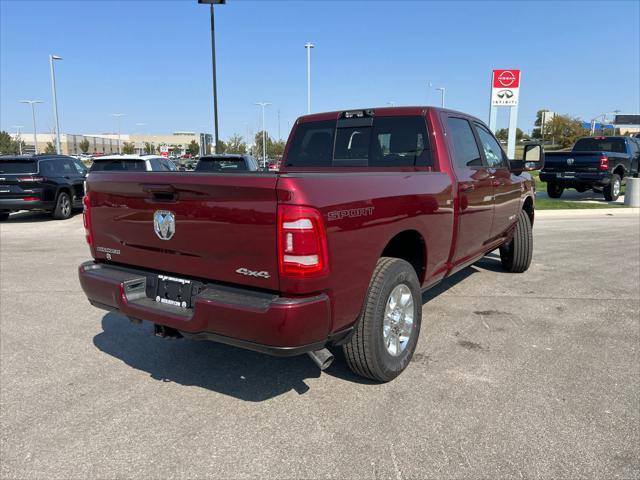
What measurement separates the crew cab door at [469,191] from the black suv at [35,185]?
36.7ft

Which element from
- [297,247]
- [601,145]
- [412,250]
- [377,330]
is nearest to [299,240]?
[297,247]

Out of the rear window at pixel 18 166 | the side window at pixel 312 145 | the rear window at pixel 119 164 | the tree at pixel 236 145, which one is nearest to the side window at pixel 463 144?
the side window at pixel 312 145

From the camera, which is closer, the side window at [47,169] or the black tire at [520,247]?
the black tire at [520,247]

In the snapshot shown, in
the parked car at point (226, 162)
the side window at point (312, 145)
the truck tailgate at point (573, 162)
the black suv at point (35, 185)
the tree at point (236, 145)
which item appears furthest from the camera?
the tree at point (236, 145)

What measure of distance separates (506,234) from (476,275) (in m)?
0.94

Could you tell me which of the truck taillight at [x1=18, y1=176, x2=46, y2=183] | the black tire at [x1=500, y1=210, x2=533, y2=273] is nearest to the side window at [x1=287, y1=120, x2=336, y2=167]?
the black tire at [x1=500, y1=210, x2=533, y2=273]

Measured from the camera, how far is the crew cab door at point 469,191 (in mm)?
4375

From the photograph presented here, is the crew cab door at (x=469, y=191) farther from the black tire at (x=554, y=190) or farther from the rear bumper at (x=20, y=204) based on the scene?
the black tire at (x=554, y=190)

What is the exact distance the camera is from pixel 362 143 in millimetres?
4695

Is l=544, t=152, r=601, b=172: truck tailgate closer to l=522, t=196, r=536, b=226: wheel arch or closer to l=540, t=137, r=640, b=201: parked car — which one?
l=540, t=137, r=640, b=201: parked car

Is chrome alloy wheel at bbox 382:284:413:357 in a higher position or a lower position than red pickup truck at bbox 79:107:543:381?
lower

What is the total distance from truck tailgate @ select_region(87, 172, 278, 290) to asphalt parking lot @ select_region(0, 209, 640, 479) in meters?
0.92

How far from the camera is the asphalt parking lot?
2.63 m

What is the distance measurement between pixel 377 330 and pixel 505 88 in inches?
604
